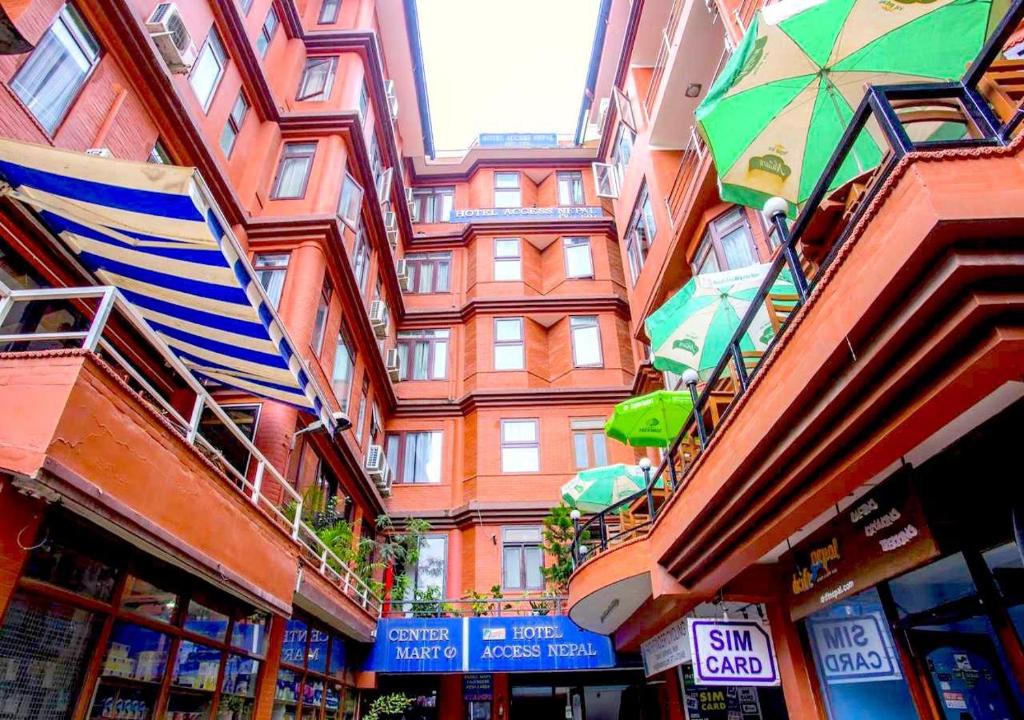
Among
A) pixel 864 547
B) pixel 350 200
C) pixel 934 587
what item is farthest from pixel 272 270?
pixel 934 587

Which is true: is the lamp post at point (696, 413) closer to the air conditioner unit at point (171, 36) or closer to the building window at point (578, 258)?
the air conditioner unit at point (171, 36)

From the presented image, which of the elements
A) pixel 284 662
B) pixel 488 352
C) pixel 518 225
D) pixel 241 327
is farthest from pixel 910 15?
pixel 518 225

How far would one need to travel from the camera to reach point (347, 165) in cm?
1495

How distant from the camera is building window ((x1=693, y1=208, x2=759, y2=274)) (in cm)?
1065

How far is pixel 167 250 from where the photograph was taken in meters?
6.20

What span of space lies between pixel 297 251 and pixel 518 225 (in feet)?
36.6

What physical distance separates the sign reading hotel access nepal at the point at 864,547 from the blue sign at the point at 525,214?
17.6 m

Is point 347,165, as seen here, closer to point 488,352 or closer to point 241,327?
point 488,352

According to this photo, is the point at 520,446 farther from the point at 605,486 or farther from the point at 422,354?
the point at 605,486

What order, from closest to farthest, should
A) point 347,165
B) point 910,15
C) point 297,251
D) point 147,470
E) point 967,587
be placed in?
1. point 967,587
2. point 147,470
3. point 910,15
4. point 297,251
5. point 347,165

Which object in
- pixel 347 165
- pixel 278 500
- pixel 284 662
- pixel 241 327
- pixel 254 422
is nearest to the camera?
pixel 241 327

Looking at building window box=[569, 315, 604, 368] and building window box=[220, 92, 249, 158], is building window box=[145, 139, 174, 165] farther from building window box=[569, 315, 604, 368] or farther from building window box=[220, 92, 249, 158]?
building window box=[569, 315, 604, 368]

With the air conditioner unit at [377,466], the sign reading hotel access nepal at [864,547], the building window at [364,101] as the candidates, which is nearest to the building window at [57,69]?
the building window at [364,101]

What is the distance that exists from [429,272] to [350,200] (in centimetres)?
702
